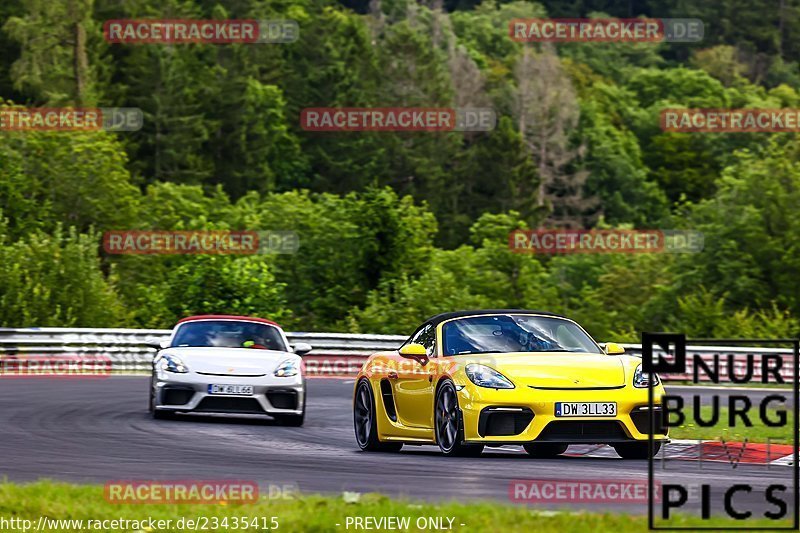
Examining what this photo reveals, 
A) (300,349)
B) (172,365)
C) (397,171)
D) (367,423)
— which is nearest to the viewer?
(367,423)

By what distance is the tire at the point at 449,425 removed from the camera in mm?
14312

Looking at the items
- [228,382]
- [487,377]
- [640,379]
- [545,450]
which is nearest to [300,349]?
[228,382]

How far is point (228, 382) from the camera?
63.2 ft

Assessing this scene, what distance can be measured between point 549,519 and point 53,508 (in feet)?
10.1

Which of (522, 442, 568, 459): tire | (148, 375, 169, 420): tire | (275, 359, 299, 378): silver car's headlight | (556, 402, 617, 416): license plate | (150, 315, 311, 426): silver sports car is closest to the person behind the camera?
(556, 402, 617, 416): license plate

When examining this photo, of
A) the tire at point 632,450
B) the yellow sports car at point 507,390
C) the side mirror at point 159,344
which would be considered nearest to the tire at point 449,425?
the yellow sports car at point 507,390

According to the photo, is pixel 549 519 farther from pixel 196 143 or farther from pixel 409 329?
pixel 196 143

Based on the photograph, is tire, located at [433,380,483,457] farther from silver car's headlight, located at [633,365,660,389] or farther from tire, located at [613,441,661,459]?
silver car's headlight, located at [633,365,660,389]

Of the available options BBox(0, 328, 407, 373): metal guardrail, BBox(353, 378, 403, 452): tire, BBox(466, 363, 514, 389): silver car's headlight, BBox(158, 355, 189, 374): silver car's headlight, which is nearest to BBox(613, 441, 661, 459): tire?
BBox(466, 363, 514, 389): silver car's headlight

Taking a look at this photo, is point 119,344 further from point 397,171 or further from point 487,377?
point 397,171

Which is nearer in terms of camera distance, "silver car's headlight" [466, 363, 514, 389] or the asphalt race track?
the asphalt race track

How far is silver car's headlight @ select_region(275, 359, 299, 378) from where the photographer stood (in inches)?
772

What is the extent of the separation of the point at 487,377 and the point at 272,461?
6.46 feet

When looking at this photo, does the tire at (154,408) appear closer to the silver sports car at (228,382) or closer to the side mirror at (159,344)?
the silver sports car at (228,382)
